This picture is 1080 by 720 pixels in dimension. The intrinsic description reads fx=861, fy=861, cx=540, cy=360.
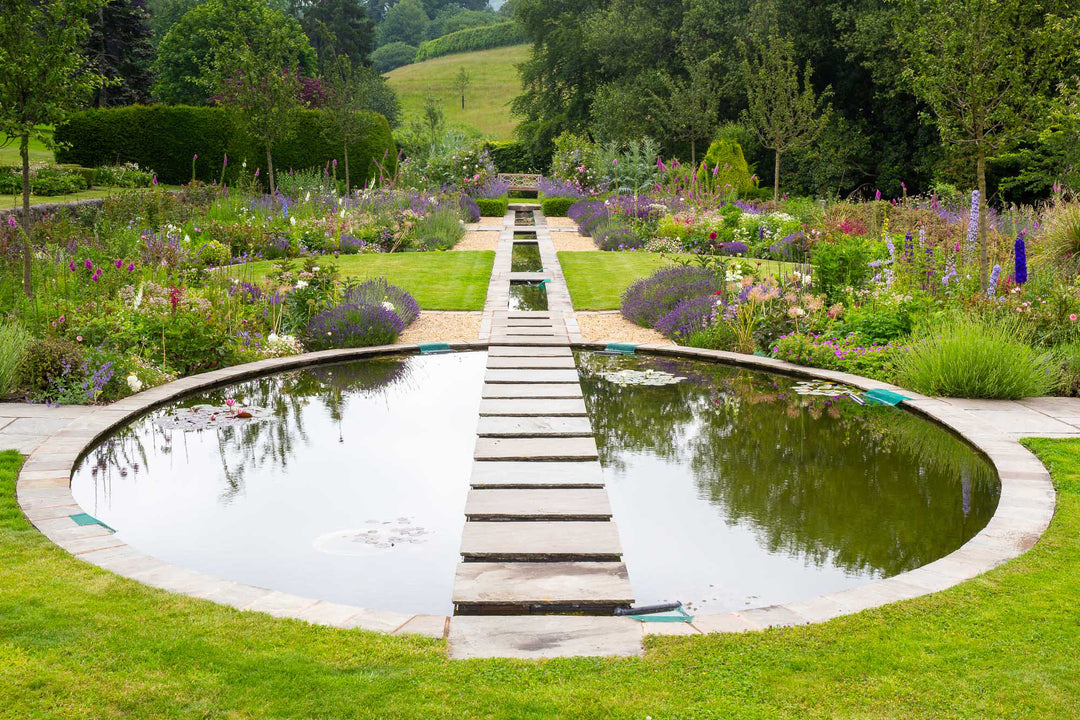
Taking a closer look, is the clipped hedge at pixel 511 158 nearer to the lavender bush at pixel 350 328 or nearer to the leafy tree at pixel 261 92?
the leafy tree at pixel 261 92

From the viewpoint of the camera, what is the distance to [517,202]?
28078mm

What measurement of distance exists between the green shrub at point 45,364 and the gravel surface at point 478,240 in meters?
9.91

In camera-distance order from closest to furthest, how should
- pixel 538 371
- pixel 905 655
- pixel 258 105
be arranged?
pixel 905 655 < pixel 538 371 < pixel 258 105

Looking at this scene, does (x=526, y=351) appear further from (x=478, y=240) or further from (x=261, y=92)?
(x=261, y=92)

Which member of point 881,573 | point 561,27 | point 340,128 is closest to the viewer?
point 881,573

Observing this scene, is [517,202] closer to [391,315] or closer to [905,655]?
[391,315]

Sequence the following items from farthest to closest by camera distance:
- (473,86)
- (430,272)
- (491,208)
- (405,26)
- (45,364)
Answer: (405,26), (473,86), (491,208), (430,272), (45,364)

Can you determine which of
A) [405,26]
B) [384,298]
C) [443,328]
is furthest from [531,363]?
[405,26]

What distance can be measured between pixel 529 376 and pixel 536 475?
249cm

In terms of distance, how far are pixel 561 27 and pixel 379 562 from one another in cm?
3358

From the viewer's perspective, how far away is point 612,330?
30.9 ft

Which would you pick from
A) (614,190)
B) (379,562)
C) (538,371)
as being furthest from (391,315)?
(614,190)

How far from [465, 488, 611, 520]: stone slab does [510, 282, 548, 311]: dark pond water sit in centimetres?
618

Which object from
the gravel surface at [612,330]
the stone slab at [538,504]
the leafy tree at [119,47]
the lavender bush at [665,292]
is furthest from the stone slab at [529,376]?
the leafy tree at [119,47]
